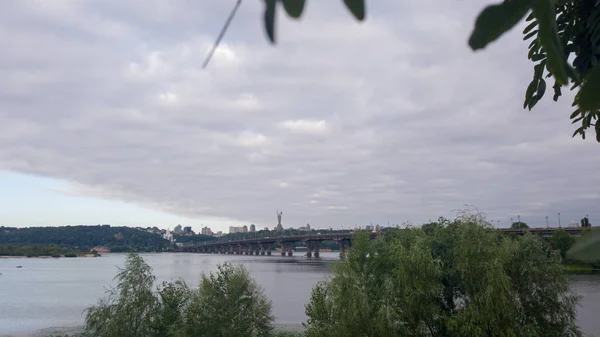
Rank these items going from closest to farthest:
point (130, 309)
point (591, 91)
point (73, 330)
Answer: point (591, 91)
point (130, 309)
point (73, 330)

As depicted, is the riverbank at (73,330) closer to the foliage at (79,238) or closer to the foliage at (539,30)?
the foliage at (539,30)

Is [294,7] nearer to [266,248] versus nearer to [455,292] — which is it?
[455,292]

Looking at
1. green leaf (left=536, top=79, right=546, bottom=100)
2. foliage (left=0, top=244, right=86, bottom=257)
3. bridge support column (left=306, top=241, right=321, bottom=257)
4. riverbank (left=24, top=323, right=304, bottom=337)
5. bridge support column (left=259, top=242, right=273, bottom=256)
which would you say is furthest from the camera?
foliage (left=0, top=244, right=86, bottom=257)

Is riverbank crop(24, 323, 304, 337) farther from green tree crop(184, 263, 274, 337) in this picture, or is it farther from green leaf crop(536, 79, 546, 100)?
green leaf crop(536, 79, 546, 100)

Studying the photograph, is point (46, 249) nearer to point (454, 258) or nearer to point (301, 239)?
point (301, 239)

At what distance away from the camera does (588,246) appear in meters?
0.94

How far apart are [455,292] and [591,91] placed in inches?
943

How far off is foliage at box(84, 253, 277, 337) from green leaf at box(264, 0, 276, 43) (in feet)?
90.8

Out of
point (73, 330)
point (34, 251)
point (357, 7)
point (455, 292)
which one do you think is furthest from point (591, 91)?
point (34, 251)

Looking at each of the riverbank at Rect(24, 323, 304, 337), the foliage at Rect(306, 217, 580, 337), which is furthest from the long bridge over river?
the foliage at Rect(306, 217, 580, 337)

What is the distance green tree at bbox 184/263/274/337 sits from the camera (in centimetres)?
2745

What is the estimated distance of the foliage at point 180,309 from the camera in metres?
27.7

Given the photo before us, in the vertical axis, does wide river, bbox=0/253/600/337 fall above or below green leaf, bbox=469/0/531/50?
below

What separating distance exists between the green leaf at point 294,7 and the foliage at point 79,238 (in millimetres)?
184262
